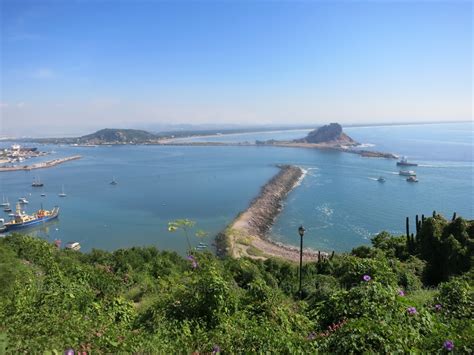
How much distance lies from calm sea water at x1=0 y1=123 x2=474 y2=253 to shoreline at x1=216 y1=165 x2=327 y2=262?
101cm

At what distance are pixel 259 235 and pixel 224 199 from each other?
11.0m

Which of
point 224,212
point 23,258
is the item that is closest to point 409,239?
point 23,258

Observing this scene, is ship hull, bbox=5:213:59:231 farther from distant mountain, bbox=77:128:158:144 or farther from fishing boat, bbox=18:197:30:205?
distant mountain, bbox=77:128:158:144

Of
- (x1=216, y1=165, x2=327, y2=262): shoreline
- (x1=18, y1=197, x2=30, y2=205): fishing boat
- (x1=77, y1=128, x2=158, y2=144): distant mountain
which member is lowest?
(x1=216, y1=165, x2=327, y2=262): shoreline

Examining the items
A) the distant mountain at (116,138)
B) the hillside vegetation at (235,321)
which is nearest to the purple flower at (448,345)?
the hillside vegetation at (235,321)

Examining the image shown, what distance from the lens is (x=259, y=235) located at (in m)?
25.3

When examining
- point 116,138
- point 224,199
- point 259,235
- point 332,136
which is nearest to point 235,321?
point 259,235

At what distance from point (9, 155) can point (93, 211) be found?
62.1 metres

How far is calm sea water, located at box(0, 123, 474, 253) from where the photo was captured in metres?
25.6

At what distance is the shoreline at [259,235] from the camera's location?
21.1 meters

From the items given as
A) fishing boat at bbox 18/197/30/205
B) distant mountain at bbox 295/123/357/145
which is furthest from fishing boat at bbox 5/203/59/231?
distant mountain at bbox 295/123/357/145

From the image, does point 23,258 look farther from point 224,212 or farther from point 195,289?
point 224,212

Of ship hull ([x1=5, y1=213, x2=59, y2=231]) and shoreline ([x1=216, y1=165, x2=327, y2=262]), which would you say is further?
ship hull ([x1=5, y1=213, x2=59, y2=231])

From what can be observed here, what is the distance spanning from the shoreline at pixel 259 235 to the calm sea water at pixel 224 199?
1.01 m
